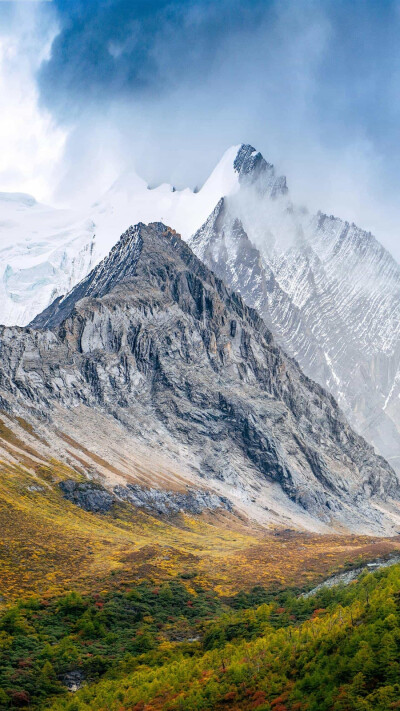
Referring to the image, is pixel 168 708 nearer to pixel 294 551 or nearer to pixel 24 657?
→ pixel 24 657

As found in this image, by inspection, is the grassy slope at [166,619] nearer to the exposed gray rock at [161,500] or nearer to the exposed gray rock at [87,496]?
the exposed gray rock at [87,496]

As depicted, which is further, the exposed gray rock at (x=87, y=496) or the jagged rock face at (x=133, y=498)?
the jagged rock face at (x=133, y=498)

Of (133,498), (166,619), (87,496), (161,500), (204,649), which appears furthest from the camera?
(161,500)

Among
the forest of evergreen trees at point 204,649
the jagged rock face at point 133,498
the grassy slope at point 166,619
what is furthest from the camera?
the jagged rock face at point 133,498

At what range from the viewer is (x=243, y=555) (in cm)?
13562

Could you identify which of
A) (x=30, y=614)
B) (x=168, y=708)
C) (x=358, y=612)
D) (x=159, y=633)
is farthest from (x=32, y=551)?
(x=358, y=612)

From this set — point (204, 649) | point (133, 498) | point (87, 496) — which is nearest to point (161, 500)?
point (133, 498)

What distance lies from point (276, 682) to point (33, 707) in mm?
26896

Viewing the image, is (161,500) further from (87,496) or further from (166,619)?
(166,619)

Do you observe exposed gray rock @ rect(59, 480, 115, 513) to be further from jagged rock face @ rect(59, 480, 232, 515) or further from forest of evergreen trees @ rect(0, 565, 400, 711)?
forest of evergreen trees @ rect(0, 565, 400, 711)

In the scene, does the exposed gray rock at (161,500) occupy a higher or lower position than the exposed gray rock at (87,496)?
higher

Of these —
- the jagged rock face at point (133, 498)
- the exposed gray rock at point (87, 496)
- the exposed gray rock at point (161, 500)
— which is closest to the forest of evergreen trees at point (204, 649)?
the exposed gray rock at point (87, 496)

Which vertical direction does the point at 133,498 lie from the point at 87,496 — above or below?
above

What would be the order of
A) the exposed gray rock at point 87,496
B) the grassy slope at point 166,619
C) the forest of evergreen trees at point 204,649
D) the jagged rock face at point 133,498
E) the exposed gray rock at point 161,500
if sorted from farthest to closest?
the exposed gray rock at point 161,500, the jagged rock face at point 133,498, the exposed gray rock at point 87,496, the grassy slope at point 166,619, the forest of evergreen trees at point 204,649
